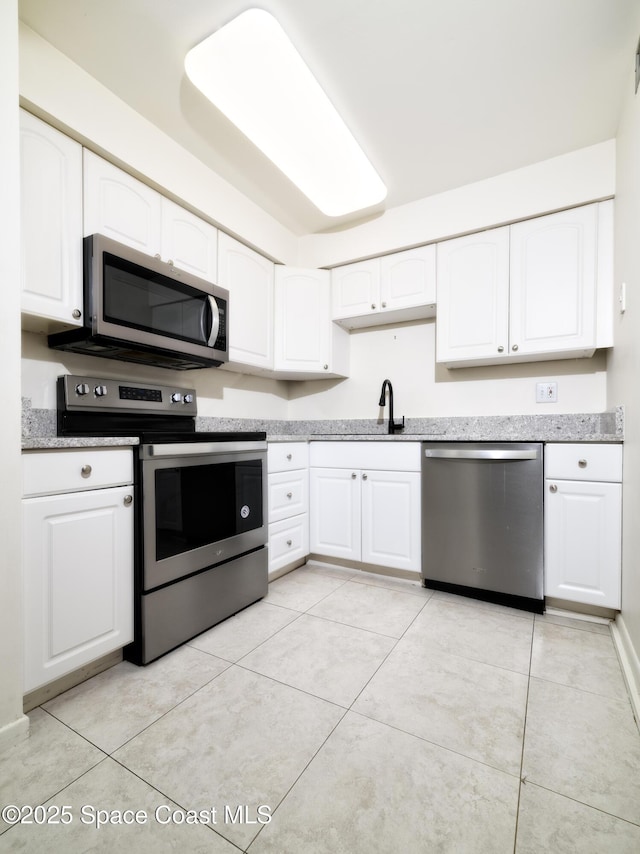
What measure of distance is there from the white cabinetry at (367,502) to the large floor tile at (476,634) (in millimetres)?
372

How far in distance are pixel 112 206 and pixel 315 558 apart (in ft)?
7.38

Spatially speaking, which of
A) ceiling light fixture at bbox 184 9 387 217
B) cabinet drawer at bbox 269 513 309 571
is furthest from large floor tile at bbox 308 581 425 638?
ceiling light fixture at bbox 184 9 387 217

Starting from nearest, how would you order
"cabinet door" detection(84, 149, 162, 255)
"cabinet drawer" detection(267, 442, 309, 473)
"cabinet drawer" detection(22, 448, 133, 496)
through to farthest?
1. "cabinet drawer" detection(22, 448, 133, 496)
2. "cabinet door" detection(84, 149, 162, 255)
3. "cabinet drawer" detection(267, 442, 309, 473)

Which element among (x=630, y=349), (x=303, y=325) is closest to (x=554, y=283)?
(x=630, y=349)

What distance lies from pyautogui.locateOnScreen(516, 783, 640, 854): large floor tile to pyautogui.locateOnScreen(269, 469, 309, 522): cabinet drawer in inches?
62.7

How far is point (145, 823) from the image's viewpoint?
3.00ft

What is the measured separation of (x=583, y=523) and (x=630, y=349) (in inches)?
31.6

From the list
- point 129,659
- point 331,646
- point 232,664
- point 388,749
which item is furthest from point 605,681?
Answer: point 129,659

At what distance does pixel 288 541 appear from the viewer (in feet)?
7.96

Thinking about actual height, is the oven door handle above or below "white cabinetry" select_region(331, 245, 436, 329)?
below

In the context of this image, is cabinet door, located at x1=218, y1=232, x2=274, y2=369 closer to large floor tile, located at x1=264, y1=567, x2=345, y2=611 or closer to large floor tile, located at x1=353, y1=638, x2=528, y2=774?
large floor tile, located at x1=264, y1=567, x2=345, y2=611

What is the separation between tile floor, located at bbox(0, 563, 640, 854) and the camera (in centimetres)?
89

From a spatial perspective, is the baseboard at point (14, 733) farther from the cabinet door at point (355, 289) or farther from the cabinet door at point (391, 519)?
the cabinet door at point (355, 289)

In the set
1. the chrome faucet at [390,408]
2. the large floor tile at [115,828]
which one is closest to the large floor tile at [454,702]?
the large floor tile at [115,828]
